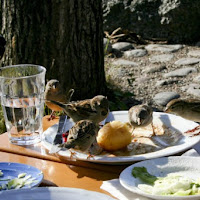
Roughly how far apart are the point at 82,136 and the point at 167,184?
25.2 inches

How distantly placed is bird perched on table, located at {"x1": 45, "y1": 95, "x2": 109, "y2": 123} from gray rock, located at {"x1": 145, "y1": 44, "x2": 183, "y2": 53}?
5.14 meters

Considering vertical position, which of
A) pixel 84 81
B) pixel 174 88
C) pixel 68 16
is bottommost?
pixel 174 88

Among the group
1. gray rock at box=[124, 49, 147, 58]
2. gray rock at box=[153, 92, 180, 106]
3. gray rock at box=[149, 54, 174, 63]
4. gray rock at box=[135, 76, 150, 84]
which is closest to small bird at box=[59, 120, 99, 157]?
gray rock at box=[153, 92, 180, 106]

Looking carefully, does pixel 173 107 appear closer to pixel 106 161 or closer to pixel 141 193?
pixel 106 161

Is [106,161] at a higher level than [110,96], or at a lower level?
higher

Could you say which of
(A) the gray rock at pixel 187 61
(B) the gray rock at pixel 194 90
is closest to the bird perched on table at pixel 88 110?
(B) the gray rock at pixel 194 90

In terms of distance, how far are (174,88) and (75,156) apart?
426 centimetres

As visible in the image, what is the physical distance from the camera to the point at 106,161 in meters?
2.32

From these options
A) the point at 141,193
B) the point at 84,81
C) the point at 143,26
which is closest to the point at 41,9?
the point at 84,81

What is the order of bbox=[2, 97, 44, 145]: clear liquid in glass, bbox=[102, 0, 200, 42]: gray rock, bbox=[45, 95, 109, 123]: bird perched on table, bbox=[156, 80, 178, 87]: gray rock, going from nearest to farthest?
bbox=[2, 97, 44, 145]: clear liquid in glass → bbox=[45, 95, 109, 123]: bird perched on table → bbox=[156, 80, 178, 87]: gray rock → bbox=[102, 0, 200, 42]: gray rock

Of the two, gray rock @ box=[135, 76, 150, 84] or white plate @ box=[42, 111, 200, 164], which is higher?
white plate @ box=[42, 111, 200, 164]

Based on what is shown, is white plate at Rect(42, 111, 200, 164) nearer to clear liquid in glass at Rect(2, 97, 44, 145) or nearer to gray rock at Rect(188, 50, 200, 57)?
clear liquid in glass at Rect(2, 97, 44, 145)

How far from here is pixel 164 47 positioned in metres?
8.24

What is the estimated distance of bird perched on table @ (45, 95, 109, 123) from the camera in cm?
291
